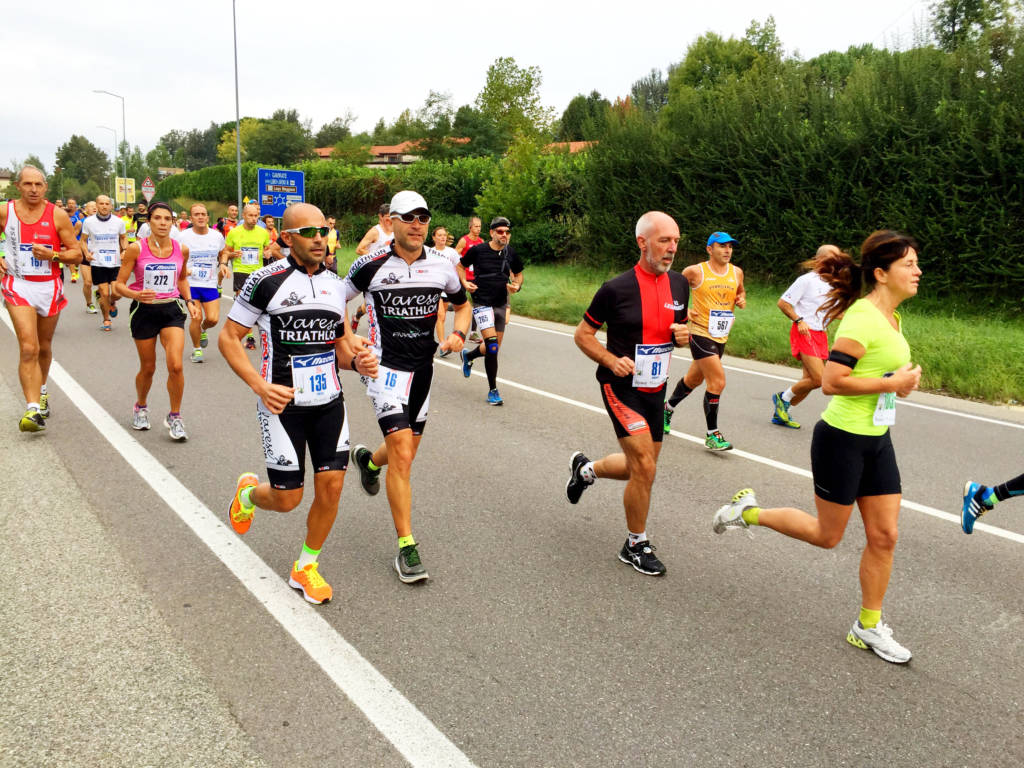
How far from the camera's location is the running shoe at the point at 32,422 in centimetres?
730

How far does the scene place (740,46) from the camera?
6112 cm

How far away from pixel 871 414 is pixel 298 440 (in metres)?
2.74

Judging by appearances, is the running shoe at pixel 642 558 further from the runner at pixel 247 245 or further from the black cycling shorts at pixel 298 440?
the runner at pixel 247 245

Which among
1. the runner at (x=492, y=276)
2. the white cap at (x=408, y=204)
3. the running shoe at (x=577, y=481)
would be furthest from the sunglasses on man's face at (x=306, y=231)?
the runner at (x=492, y=276)

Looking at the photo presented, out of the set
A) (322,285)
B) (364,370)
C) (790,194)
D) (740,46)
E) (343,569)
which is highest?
(740,46)

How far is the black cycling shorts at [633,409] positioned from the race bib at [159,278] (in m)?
4.60

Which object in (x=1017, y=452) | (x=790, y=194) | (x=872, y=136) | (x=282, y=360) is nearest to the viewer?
(x=282, y=360)

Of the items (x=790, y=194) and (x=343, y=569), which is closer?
(x=343, y=569)

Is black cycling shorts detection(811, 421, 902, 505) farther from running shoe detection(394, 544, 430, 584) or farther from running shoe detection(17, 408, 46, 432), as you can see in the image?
running shoe detection(17, 408, 46, 432)

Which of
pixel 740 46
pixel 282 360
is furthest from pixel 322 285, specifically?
pixel 740 46

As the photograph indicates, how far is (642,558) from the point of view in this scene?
4.76 m

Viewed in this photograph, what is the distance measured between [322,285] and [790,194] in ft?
53.2

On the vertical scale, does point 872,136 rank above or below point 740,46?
below

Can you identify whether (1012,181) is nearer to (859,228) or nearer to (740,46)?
(859,228)
